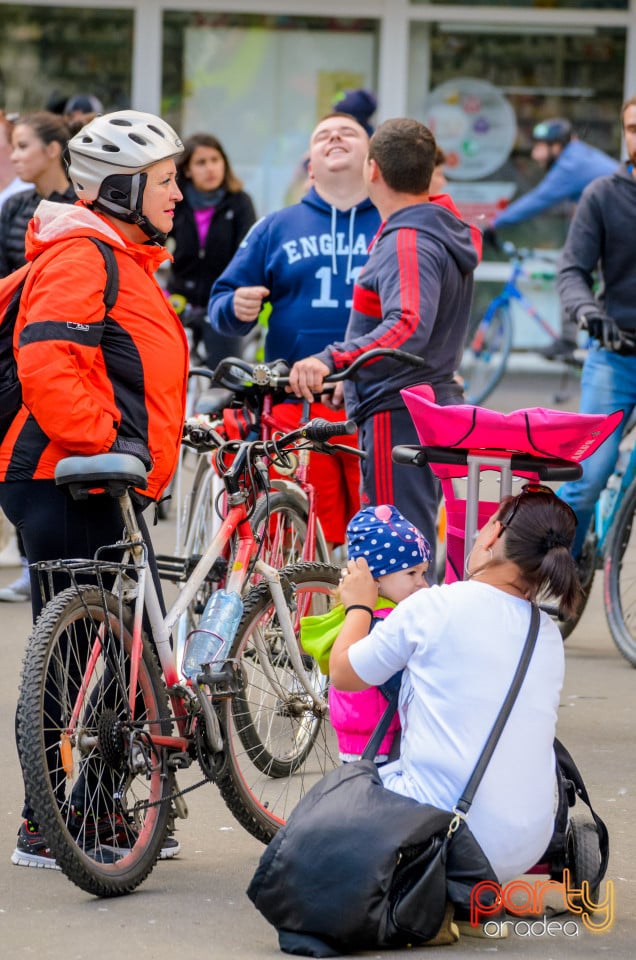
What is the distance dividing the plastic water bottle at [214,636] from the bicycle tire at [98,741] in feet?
0.52

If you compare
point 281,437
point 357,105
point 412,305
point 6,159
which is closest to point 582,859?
point 281,437

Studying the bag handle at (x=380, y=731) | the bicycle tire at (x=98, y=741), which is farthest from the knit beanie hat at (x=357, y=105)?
the bag handle at (x=380, y=731)

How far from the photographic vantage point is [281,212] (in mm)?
6508

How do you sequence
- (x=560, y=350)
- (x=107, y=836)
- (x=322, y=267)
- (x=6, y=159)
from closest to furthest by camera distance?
(x=107, y=836), (x=322, y=267), (x=6, y=159), (x=560, y=350)

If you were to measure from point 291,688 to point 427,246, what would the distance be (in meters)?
1.51

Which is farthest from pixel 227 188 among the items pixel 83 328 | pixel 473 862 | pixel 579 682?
pixel 473 862

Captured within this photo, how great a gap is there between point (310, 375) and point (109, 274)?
3.88 feet

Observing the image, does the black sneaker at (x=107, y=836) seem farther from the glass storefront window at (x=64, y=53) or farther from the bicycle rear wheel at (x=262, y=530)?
the glass storefront window at (x=64, y=53)

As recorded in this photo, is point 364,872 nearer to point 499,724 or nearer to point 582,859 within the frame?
point 499,724

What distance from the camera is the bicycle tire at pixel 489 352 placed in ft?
44.6

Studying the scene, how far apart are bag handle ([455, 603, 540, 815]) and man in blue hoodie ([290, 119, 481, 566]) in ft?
5.34

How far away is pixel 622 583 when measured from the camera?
6750mm

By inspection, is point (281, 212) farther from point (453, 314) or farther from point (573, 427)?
point (573, 427)

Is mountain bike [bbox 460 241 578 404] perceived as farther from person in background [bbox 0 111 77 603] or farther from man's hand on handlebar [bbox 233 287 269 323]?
man's hand on handlebar [bbox 233 287 269 323]
